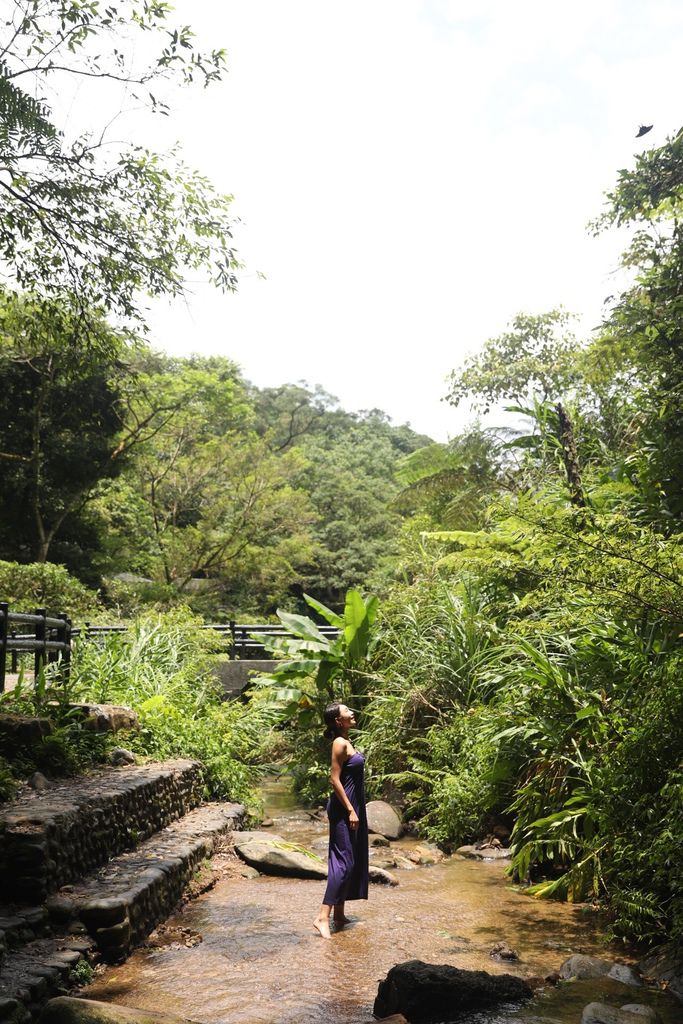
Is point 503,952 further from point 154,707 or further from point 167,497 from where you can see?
point 167,497

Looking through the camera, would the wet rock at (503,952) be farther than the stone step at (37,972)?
Yes

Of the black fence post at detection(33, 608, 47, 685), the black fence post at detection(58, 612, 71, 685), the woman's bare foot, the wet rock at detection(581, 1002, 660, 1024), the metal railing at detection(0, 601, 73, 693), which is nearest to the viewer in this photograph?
the wet rock at detection(581, 1002, 660, 1024)

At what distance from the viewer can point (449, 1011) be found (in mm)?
4445

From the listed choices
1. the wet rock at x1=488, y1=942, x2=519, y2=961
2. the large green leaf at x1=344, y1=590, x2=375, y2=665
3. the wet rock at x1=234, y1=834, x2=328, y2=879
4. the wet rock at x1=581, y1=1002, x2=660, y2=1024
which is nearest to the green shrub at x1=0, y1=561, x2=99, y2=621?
the large green leaf at x1=344, y1=590, x2=375, y2=665

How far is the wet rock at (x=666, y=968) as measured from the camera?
15.9 feet

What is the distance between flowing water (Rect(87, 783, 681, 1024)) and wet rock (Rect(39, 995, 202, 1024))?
696 millimetres

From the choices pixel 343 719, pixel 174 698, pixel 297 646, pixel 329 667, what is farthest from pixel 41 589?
pixel 343 719

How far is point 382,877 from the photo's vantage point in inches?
319

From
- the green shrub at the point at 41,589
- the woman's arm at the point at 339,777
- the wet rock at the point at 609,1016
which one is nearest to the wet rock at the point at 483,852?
the woman's arm at the point at 339,777

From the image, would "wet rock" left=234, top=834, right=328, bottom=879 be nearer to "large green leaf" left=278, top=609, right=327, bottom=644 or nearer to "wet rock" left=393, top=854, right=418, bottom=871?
"wet rock" left=393, top=854, right=418, bottom=871

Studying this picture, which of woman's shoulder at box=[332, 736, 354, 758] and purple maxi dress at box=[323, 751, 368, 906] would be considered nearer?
purple maxi dress at box=[323, 751, 368, 906]

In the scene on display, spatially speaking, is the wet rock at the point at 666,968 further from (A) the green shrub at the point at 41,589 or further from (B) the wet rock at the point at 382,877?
(A) the green shrub at the point at 41,589

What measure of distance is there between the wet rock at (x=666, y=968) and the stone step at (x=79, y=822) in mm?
3691

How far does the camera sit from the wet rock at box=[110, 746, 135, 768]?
340 inches
